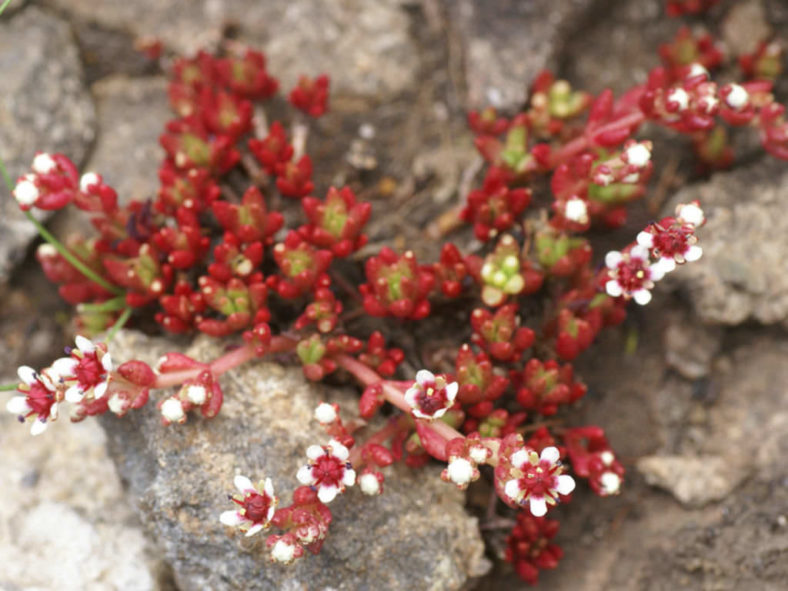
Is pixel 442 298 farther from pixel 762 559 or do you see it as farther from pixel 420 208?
pixel 762 559

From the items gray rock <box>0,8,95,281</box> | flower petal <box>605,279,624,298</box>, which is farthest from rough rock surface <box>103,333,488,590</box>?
gray rock <box>0,8,95,281</box>

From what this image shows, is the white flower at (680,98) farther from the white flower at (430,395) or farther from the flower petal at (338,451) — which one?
the flower petal at (338,451)

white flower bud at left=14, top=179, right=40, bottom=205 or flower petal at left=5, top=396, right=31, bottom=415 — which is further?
white flower bud at left=14, top=179, right=40, bottom=205

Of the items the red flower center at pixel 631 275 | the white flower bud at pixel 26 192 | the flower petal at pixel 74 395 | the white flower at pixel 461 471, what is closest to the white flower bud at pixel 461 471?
the white flower at pixel 461 471

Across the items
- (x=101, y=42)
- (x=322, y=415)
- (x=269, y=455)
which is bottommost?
(x=269, y=455)

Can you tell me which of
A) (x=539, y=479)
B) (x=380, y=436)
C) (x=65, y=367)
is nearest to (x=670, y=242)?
(x=539, y=479)

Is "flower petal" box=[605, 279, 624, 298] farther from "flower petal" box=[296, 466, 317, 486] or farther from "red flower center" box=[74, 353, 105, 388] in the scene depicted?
"red flower center" box=[74, 353, 105, 388]

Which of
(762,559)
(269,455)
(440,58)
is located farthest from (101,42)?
(762,559)
